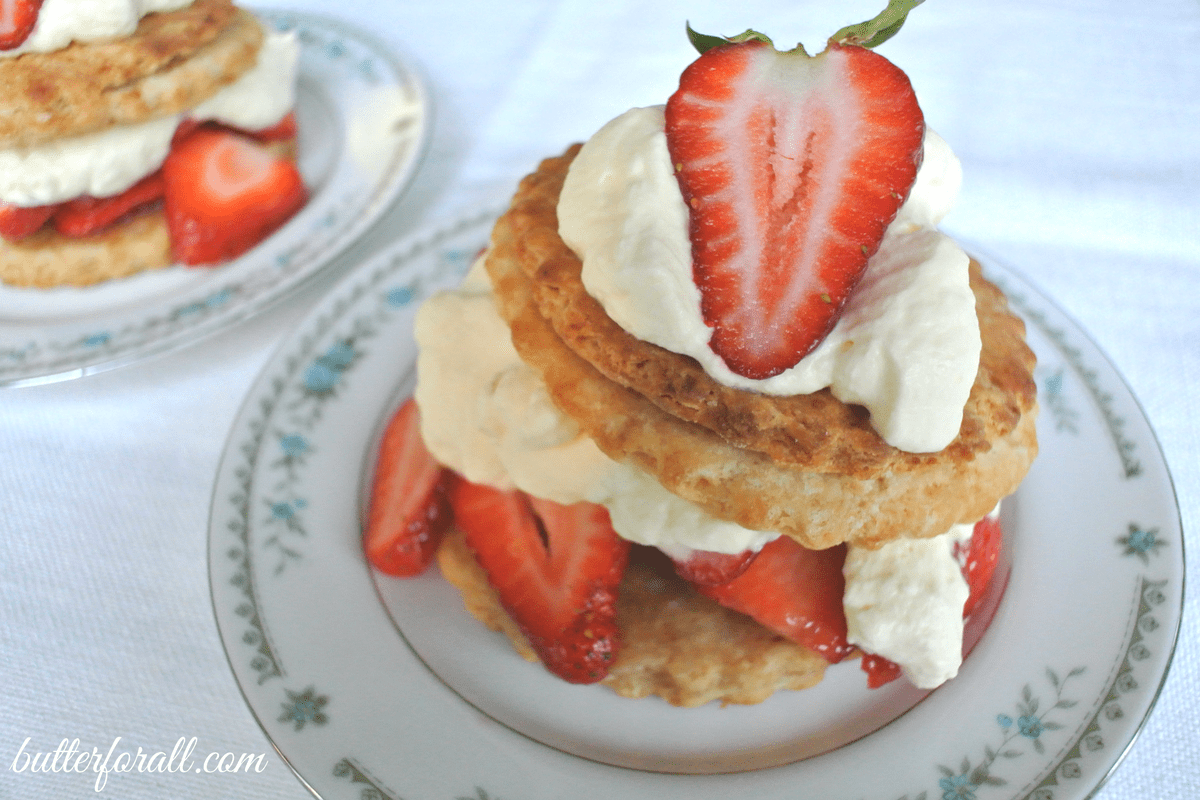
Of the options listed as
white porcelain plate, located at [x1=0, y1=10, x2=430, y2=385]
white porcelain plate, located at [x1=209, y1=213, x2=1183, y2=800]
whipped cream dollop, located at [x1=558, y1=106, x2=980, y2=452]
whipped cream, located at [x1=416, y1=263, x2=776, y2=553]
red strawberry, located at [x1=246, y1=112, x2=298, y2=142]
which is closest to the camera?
whipped cream dollop, located at [x1=558, y1=106, x2=980, y2=452]

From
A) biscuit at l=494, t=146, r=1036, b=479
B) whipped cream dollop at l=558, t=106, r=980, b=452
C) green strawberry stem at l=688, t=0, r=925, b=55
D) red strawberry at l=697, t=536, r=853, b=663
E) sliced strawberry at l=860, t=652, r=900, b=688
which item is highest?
green strawberry stem at l=688, t=0, r=925, b=55

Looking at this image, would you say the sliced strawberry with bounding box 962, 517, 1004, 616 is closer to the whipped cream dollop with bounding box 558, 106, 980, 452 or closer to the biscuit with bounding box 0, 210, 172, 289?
the whipped cream dollop with bounding box 558, 106, 980, 452

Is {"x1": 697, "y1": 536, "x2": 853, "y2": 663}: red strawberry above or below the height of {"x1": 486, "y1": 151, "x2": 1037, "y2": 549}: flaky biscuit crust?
below

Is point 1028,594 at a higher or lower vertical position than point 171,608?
higher

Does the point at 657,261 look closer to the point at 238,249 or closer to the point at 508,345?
the point at 508,345

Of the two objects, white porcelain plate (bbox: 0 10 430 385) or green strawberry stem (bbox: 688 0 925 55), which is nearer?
green strawberry stem (bbox: 688 0 925 55)

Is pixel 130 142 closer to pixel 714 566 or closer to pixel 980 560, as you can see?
pixel 714 566

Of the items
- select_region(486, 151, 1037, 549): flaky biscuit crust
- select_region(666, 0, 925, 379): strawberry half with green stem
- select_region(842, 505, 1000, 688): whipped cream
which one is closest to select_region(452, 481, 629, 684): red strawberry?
select_region(486, 151, 1037, 549): flaky biscuit crust

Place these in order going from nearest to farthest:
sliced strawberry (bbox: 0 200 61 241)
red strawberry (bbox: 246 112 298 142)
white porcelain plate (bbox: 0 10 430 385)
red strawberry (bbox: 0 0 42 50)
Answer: white porcelain plate (bbox: 0 10 430 385)
red strawberry (bbox: 0 0 42 50)
sliced strawberry (bbox: 0 200 61 241)
red strawberry (bbox: 246 112 298 142)

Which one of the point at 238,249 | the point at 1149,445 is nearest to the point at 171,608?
the point at 238,249
